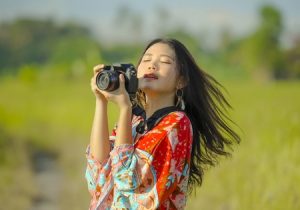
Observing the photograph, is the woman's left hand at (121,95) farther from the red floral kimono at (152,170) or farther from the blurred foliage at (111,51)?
the blurred foliage at (111,51)

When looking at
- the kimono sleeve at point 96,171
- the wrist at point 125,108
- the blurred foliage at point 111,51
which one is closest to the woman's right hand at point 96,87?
the wrist at point 125,108

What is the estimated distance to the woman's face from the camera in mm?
2564

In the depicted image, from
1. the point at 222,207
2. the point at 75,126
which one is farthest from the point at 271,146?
the point at 75,126

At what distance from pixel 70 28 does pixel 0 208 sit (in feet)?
125

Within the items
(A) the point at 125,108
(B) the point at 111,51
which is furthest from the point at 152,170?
(B) the point at 111,51

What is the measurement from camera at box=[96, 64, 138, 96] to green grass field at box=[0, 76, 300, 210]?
153 cm

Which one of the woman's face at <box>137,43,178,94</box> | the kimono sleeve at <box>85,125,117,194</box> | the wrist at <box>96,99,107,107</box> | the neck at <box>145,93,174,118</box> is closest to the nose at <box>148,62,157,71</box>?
the woman's face at <box>137,43,178,94</box>

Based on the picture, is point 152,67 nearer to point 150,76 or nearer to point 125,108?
point 150,76

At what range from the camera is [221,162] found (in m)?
5.53

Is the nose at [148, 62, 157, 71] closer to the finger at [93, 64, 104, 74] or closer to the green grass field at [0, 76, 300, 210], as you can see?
the finger at [93, 64, 104, 74]

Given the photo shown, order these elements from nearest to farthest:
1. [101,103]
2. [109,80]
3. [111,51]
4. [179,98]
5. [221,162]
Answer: [109,80], [101,103], [179,98], [221,162], [111,51]

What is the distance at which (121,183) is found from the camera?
2.39 meters

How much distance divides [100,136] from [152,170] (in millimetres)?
259

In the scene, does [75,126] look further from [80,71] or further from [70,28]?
[70,28]
